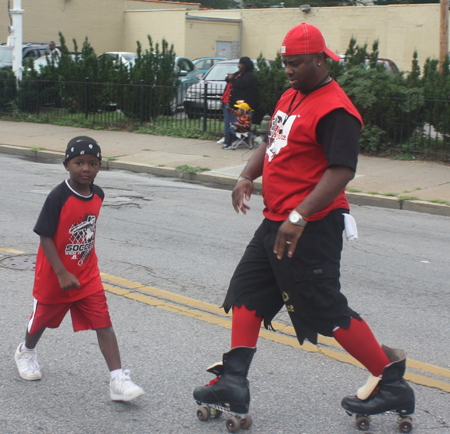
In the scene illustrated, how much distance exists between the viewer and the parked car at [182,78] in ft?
54.8

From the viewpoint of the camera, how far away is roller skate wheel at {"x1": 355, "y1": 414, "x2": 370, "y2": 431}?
122 inches

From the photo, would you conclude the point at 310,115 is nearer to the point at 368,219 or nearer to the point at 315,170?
the point at 315,170

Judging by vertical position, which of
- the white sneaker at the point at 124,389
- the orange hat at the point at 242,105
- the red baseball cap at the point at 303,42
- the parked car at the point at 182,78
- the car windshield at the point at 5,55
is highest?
the car windshield at the point at 5,55

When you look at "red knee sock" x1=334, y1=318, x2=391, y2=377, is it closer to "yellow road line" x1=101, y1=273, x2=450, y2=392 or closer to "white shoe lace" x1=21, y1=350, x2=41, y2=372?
"yellow road line" x1=101, y1=273, x2=450, y2=392

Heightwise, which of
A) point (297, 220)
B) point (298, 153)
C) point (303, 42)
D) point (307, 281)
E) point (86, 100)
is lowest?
point (307, 281)

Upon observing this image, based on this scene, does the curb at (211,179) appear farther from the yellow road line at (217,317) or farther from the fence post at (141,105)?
the yellow road line at (217,317)

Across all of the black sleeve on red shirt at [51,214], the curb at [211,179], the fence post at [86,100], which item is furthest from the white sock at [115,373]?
the fence post at [86,100]

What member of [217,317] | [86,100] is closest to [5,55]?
[86,100]

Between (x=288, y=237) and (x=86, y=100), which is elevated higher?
(x=86, y=100)

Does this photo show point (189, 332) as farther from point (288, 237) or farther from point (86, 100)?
point (86, 100)

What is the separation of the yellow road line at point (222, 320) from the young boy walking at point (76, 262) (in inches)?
53.1

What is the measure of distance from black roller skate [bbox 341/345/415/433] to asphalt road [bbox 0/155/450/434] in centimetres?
15

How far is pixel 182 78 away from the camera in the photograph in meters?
22.0

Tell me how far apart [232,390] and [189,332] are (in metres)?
1.44
